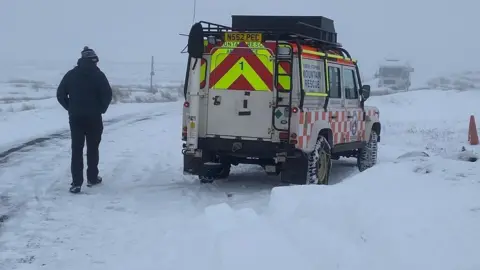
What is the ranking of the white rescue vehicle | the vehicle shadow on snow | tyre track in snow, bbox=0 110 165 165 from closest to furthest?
the white rescue vehicle
the vehicle shadow on snow
tyre track in snow, bbox=0 110 165 165

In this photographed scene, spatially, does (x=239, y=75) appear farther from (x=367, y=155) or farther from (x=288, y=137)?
(x=367, y=155)

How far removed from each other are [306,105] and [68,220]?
375cm

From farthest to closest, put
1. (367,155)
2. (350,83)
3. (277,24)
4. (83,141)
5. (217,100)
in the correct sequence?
(367,155), (350,83), (277,24), (217,100), (83,141)

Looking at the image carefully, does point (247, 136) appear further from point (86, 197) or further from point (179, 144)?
point (179, 144)

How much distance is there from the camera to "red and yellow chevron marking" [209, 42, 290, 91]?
29.2ft

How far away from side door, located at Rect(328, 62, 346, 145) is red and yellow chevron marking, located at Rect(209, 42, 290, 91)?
139 cm

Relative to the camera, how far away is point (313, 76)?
937cm

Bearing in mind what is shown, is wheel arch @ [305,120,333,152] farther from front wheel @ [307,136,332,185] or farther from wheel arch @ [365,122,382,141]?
wheel arch @ [365,122,382,141]

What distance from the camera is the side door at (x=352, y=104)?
423 inches

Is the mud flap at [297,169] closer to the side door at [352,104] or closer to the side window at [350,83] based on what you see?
the side door at [352,104]

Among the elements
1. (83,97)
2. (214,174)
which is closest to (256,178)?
(214,174)

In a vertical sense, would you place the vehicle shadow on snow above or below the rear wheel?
below

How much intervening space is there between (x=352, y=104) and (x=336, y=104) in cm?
87

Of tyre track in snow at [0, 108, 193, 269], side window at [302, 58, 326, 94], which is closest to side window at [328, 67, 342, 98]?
side window at [302, 58, 326, 94]
